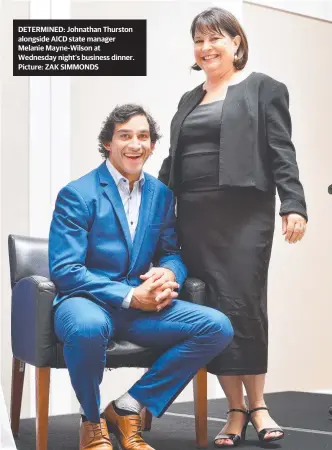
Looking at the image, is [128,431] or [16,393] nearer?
[128,431]

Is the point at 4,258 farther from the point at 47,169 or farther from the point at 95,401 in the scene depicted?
the point at 95,401

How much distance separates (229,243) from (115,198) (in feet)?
1.42

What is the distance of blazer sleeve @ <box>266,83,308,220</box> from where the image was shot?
2984 mm

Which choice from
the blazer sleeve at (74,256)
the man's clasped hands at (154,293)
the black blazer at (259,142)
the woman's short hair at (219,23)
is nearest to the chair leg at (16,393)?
the blazer sleeve at (74,256)

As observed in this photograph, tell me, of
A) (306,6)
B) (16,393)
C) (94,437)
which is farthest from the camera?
(306,6)

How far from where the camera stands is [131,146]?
296 centimetres

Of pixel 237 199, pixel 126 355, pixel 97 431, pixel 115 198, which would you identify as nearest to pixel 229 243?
Answer: pixel 237 199

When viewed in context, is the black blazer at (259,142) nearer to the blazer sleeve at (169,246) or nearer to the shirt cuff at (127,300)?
the blazer sleeve at (169,246)

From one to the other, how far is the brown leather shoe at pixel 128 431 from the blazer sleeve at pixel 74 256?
14.2 inches

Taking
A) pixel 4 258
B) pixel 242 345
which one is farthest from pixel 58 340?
pixel 4 258

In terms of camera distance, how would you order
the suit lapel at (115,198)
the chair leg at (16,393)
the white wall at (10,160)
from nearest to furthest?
the suit lapel at (115,198)
the chair leg at (16,393)
the white wall at (10,160)

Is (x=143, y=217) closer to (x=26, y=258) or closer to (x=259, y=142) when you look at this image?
(x=259, y=142)

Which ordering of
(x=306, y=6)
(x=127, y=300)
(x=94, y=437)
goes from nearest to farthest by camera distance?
1. (x=94, y=437)
2. (x=127, y=300)
3. (x=306, y=6)

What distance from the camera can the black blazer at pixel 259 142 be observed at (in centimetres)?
299
